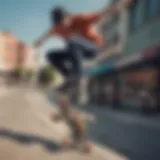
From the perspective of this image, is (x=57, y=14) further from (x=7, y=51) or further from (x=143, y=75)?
(x=143, y=75)

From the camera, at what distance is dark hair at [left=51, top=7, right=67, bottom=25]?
2742 mm

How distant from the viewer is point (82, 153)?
131 inches

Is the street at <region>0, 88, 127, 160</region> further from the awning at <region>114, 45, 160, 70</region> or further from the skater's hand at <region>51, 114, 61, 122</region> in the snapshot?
the awning at <region>114, 45, 160, 70</region>

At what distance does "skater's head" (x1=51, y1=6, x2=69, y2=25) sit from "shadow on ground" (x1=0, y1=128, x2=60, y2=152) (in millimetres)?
1169

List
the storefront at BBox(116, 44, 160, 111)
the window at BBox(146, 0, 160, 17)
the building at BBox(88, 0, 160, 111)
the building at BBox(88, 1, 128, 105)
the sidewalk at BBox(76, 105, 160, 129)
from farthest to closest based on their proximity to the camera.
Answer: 1. the storefront at BBox(116, 44, 160, 111)
2. the sidewalk at BBox(76, 105, 160, 129)
3. the building at BBox(88, 0, 160, 111)
4. the window at BBox(146, 0, 160, 17)
5. the building at BBox(88, 1, 128, 105)

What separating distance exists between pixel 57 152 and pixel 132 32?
2109 mm

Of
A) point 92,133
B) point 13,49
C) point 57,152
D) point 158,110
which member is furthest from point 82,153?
point 158,110

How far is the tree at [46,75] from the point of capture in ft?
9.15

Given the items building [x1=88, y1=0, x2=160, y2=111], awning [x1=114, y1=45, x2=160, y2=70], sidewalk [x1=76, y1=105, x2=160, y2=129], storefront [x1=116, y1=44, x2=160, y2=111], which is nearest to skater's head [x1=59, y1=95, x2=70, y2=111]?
building [x1=88, y1=0, x2=160, y2=111]

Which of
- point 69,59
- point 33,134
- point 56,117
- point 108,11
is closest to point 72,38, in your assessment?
point 69,59

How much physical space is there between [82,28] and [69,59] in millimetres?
358

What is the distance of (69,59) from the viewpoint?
2801 mm

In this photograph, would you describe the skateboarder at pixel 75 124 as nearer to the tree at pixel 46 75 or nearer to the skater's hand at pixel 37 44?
the tree at pixel 46 75

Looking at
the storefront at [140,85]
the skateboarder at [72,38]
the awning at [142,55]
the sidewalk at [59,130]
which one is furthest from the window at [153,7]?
the sidewalk at [59,130]
